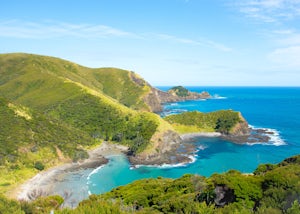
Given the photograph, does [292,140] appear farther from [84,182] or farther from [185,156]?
[84,182]

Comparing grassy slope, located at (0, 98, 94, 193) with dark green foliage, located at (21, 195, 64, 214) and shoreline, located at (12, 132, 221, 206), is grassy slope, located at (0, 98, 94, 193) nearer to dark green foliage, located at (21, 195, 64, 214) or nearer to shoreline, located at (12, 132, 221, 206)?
shoreline, located at (12, 132, 221, 206)

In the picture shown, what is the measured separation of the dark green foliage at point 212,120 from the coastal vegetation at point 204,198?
91042 mm

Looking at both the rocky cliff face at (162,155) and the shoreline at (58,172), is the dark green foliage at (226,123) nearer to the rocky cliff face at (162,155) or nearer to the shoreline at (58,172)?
the shoreline at (58,172)

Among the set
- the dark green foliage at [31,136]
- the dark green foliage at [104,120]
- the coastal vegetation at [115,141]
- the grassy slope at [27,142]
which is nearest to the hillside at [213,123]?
the coastal vegetation at [115,141]

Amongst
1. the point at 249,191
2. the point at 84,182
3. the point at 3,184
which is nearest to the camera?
the point at 249,191

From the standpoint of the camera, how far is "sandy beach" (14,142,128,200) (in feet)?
230

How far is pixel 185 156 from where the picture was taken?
102 metres

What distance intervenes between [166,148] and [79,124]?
158 feet

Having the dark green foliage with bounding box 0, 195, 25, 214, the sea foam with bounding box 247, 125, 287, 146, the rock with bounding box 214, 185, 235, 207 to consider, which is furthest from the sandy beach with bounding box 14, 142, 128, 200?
the sea foam with bounding box 247, 125, 287, 146

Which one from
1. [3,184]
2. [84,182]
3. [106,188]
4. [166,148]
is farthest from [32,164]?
[166,148]

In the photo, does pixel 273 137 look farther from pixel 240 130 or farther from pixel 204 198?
pixel 204 198

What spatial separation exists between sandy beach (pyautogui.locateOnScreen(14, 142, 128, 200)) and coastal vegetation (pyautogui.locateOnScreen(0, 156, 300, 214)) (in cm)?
2430

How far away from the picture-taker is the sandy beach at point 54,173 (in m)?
70.1

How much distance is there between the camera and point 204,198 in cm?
4447
